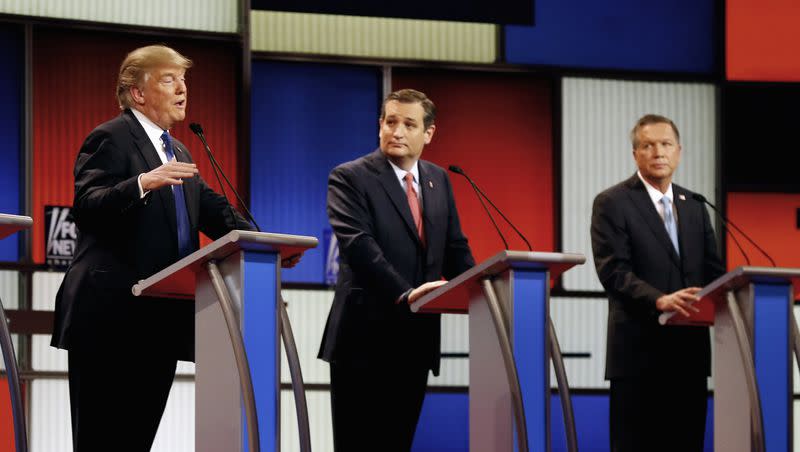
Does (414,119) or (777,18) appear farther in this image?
(777,18)

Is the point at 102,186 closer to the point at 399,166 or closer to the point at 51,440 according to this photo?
the point at 399,166

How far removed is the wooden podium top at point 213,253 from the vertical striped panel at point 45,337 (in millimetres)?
2688

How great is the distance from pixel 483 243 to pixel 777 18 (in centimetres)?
201

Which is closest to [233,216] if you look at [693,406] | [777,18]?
[693,406]

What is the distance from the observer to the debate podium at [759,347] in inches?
141

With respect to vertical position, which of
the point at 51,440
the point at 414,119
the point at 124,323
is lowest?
the point at 51,440

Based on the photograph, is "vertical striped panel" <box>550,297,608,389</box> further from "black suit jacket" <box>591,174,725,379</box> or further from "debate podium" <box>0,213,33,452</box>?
"debate podium" <box>0,213,33,452</box>

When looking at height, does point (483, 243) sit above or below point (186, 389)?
above

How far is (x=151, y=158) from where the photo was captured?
3.37m

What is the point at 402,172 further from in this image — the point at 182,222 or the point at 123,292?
the point at 123,292

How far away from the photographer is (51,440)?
216 inches

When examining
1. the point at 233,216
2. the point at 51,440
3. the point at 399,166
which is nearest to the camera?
the point at 233,216

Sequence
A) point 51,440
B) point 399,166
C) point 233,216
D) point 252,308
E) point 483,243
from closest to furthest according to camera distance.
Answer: point 252,308, point 233,216, point 399,166, point 51,440, point 483,243

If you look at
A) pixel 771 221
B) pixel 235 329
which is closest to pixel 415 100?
pixel 235 329
